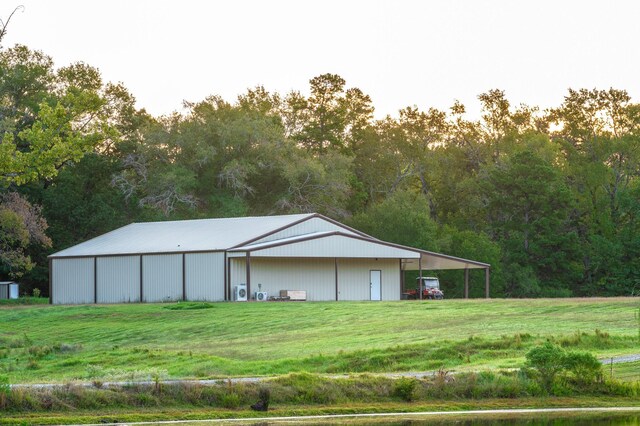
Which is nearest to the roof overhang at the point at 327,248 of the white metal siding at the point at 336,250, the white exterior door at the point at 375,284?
the white metal siding at the point at 336,250

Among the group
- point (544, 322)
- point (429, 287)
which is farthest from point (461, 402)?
point (429, 287)

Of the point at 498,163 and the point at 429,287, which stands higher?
the point at 498,163

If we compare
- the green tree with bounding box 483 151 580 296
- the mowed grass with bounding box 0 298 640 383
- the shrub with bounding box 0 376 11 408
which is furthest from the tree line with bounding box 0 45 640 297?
the shrub with bounding box 0 376 11 408

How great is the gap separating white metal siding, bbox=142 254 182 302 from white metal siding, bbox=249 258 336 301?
4.31 metres

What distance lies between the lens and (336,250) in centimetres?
6056

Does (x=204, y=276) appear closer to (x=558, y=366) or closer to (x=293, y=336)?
(x=293, y=336)

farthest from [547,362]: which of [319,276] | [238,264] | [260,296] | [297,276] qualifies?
[319,276]

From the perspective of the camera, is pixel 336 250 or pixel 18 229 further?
pixel 18 229

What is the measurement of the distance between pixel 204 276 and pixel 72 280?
1134cm

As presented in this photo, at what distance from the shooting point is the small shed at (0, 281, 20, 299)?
73000 millimetres

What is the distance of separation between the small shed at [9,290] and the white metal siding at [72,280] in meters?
5.73

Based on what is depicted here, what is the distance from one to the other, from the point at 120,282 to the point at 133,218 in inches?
807

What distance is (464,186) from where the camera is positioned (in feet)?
298

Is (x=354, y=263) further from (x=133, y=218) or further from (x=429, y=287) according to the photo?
(x=133, y=218)
